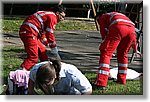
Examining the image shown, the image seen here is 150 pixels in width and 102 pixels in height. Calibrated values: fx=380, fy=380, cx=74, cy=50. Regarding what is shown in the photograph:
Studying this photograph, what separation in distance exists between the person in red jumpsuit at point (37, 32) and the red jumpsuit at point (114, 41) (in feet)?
2.88

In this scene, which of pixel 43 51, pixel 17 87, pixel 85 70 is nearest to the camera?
pixel 17 87

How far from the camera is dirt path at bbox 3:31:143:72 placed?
7797 millimetres

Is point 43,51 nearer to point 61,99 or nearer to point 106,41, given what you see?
point 106,41

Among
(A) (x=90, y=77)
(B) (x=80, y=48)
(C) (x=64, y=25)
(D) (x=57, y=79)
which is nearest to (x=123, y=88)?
(A) (x=90, y=77)

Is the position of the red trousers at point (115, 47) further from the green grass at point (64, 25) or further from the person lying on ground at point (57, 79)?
the green grass at point (64, 25)

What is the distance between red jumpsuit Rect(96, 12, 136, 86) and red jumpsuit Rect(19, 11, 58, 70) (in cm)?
91

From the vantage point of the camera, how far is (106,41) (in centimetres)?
583

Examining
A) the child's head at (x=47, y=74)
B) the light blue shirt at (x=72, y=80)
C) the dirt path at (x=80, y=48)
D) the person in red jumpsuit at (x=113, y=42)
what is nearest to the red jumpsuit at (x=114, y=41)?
the person in red jumpsuit at (x=113, y=42)

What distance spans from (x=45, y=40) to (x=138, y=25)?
2.50 m

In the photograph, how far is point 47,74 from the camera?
4.25m

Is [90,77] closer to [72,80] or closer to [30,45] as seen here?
[30,45]

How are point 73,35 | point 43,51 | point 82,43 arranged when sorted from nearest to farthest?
point 43,51 → point 82,43 → point 73,35

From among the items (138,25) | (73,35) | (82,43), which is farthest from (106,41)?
(73,35)

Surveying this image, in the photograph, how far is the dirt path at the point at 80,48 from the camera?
7.80 meters
